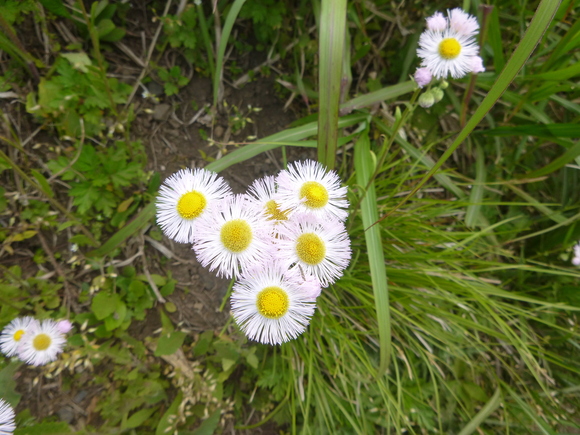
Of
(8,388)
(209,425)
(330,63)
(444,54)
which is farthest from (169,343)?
(444,54)

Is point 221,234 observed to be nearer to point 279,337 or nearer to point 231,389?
point 279,337

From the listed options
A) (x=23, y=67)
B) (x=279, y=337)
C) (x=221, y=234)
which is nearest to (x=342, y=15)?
(x=221, y=234)

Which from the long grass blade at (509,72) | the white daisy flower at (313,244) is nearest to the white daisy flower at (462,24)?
the long grass blade at (509,72)

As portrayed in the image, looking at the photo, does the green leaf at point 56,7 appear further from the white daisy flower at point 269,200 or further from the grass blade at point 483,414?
the grass blade at point 483,414

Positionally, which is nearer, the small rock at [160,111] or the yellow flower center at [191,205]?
the yellow flower center at [191,205]

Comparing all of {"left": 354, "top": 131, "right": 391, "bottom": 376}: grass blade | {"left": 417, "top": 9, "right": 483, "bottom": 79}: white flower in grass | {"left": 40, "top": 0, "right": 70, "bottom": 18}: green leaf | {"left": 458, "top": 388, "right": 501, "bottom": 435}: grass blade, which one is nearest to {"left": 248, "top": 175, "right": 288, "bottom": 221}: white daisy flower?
{"left": 354, "top": 131, "right": 391, "bottom": 376}: grass blade

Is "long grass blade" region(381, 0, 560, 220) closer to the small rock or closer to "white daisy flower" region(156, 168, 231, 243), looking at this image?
"white daisy flower" region(156, 168, 231, 243)
